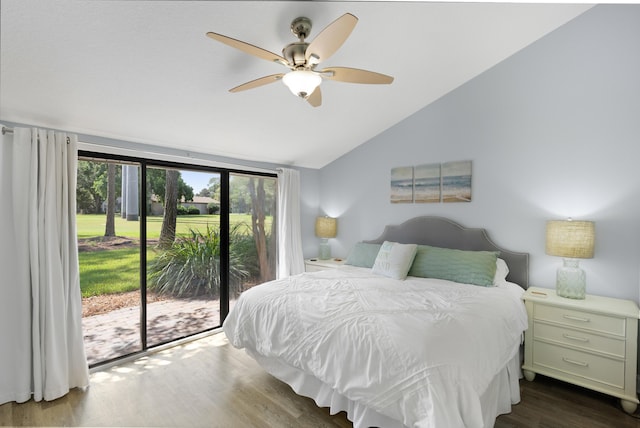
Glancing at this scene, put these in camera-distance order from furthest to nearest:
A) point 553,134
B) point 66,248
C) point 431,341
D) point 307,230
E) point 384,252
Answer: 1. point 307,230
2. point 384,252
3. point 553,134
4. point 66,248
5. point 431,341

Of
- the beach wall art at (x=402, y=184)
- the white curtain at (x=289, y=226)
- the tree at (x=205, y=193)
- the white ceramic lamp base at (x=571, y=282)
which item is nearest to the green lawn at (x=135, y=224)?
the tree at (x=205, y=193)

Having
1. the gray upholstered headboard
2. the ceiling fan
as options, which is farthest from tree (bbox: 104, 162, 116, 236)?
the gray upholstered headboard

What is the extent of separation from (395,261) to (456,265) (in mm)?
557

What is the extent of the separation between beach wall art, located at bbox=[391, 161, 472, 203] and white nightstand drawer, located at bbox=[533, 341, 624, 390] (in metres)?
1.53

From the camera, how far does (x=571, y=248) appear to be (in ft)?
7.83

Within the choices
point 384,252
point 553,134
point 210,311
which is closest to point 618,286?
point 553,134

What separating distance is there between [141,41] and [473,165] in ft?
10.2

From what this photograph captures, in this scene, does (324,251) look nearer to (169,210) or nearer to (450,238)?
(450,238)

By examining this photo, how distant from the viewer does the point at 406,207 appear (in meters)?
3.73

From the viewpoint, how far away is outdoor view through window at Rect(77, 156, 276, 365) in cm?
280

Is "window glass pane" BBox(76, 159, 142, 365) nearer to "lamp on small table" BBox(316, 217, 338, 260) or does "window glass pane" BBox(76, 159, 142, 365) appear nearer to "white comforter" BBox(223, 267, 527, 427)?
"white comforter" BBox(223, 267, 527, 427)

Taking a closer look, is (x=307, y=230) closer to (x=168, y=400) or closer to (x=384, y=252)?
(x=384, y=252)

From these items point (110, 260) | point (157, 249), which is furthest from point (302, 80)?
point (110, 260)

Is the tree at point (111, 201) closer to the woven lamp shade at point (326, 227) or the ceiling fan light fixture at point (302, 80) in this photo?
the ceiling fan light fixture at point (302, 80)
